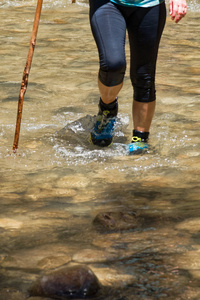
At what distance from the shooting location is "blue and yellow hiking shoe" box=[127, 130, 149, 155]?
4198 millimetres

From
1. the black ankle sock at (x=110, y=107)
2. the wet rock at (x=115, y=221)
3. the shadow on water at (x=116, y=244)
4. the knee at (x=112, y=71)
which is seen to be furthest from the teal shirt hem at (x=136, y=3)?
the wet rock at (x=115, y=221)

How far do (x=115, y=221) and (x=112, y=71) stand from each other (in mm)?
1228

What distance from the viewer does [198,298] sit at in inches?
87.6

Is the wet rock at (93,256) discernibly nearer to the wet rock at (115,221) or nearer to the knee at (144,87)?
the wet rock at (115,221)

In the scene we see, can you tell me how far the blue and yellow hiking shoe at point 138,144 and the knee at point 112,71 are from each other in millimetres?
503

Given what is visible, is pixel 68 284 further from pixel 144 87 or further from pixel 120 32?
pixel 144 87

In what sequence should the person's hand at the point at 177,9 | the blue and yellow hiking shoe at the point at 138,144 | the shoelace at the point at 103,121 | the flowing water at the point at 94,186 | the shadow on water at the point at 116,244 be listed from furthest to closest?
1. the shoelace at the point at 103,121
2. the blue and yellow hiking shoe at the point at 138,144
3. the person's hand at the point at 177,9
4. the flowing water at the point at 94,186
5. the shadow on water at the point at 116,244

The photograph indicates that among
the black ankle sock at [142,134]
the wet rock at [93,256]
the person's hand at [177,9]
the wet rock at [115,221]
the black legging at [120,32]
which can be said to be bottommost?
the black ankle sock at [142,134]

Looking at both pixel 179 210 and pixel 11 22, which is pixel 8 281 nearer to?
pixel 179 210

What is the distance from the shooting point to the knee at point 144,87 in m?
4.04

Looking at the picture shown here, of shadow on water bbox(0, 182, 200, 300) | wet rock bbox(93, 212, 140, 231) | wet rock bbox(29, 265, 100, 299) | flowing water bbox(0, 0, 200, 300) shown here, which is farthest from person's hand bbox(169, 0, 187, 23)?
wet rock bbox(29, 265, 100, 299)

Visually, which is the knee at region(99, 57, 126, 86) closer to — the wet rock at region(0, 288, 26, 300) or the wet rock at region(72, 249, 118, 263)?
the wet rock at region(72, 249, 118, 263)

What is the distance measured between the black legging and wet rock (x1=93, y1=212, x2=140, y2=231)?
117cm

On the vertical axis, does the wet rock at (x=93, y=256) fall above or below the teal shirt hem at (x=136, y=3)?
below
